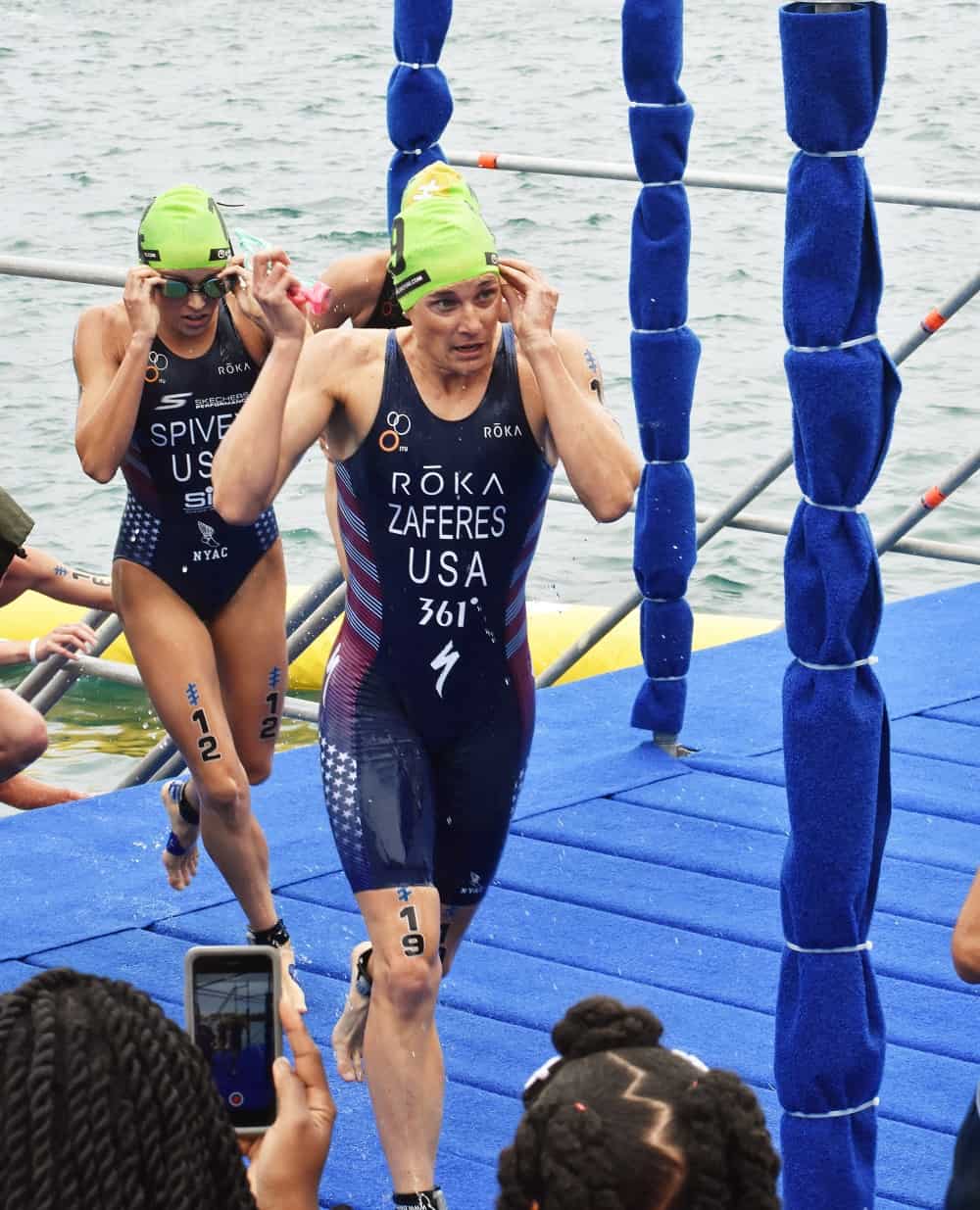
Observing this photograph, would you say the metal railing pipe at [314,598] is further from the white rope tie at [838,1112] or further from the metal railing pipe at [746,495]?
the white rope tie at [838,1112]

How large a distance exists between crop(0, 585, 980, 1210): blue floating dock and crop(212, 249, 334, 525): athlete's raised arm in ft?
5.04

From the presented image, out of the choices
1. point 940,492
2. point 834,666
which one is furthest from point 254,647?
point 940,492

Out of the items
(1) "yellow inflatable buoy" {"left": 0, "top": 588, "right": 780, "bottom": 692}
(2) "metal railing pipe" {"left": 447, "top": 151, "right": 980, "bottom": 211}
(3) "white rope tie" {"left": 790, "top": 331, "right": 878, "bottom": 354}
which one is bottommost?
(1) "yellow inflatable buoy" {"left": 0, "top": 588, "right": 780, "bottom": 692}

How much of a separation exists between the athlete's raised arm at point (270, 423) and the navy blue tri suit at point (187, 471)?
1.03m

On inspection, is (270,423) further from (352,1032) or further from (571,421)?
(352,1032)

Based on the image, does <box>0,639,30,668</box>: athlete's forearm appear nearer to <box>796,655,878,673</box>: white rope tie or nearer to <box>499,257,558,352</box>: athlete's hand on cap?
<box>499,257,558,352</box>: athlete's hand on cap

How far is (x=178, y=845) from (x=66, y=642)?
677 mm

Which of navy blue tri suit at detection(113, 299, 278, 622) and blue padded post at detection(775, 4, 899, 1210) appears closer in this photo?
blue padded post at detection(775, 4, 899, 1210)

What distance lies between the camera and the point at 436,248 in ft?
15.2

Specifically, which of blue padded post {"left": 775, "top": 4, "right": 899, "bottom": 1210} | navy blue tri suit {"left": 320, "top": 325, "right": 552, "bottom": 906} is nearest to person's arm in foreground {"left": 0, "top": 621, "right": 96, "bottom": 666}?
navy blue tri suit {"left": 320, "top": 325, "right": 552, "bottom": 906}

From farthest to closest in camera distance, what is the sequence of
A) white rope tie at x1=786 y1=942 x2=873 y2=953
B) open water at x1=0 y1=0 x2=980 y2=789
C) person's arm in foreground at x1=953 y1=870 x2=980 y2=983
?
open water at x1=0 y1=0 x2=980 y2=789 → white rope tie at x1=786 y1=942 x2=873 y2=953 → person's arm in foreground at x1=953 y1=870 x2=980 y2=983

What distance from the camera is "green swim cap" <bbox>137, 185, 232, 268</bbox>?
5.57m

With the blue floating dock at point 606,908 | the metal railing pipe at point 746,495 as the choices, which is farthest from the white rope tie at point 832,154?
the metal railing pipe at point 746,495

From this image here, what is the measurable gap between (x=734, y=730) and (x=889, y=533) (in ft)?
4.01
